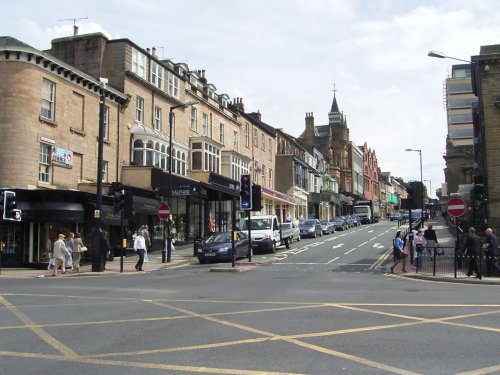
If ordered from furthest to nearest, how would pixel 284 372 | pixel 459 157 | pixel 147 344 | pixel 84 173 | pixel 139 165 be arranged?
pixel 459 157, pixel 139 165, pixel 84 173, pixel 147 344, pixel 284 372

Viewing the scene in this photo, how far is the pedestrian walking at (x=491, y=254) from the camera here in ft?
60.2

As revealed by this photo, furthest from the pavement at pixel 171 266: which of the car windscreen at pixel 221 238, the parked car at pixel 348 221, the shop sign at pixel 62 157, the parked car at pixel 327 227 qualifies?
the parked car at pixel 348 221

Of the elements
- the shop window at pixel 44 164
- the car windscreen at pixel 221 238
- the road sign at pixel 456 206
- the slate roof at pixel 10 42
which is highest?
the slate roof at pixel 10 42

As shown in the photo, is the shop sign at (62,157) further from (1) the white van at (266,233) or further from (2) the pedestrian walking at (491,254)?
(2) the pedestrian walking at (491,254)

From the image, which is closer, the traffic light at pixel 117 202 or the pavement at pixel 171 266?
the pavement at pixel 171 266

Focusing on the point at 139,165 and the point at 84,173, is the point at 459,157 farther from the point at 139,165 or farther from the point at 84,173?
the point at 84,173

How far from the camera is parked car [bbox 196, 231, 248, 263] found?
2533 cm

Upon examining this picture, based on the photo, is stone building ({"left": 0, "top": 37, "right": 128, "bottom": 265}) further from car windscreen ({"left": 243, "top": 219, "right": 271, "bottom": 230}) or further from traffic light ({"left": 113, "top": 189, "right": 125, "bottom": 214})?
car windscreen ({"left": 243, "top": 219, "right": 271, "bottom": 230})

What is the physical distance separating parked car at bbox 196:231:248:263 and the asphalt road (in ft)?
28.2

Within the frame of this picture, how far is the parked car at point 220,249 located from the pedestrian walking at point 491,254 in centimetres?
1112

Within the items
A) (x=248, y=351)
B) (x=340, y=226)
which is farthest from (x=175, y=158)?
(x=248, y=351)

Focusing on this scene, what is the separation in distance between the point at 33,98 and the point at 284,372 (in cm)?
2206

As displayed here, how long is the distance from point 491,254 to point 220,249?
39.5 feet

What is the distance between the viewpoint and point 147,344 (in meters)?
7.79
